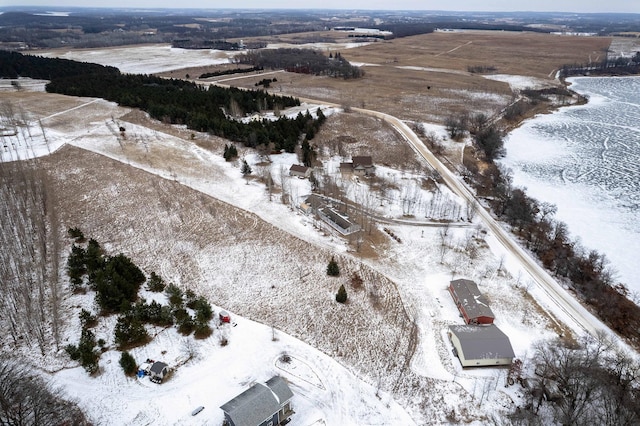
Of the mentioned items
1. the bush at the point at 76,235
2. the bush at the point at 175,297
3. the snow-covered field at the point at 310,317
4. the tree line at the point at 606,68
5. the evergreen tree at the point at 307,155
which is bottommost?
the snow-covered field at the point at 310,317

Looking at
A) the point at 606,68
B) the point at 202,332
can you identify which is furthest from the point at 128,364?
the point at 606,68

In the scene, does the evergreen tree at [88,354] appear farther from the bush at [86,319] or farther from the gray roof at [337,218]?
the gray roof at [337,218]

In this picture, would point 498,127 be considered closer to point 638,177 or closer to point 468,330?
point 638,177

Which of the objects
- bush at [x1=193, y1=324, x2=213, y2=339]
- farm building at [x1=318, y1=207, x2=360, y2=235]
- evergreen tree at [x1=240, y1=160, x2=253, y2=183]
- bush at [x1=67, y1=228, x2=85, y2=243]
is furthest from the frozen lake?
bush at [x1=67, y1=228, x2=85, y2=243]

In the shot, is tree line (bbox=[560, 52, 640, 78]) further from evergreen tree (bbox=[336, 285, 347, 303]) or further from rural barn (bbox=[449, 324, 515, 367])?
evergreen tree (bbox=[336, 285, 347, 303])

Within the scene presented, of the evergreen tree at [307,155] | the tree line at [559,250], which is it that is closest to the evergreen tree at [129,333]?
the evergreen tree at [307,155]

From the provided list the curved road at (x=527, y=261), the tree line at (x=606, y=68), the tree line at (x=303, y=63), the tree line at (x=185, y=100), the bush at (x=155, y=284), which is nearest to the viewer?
the curved road at (x=527, y=261)
